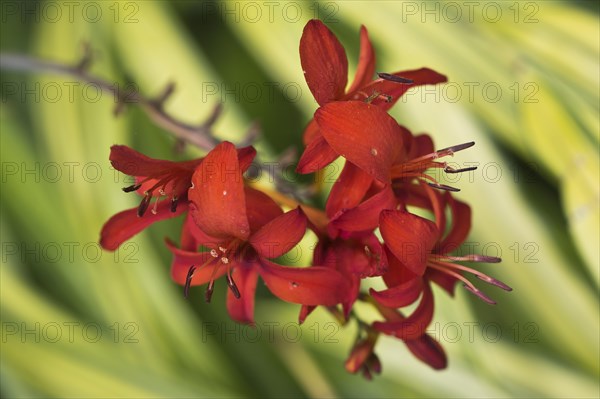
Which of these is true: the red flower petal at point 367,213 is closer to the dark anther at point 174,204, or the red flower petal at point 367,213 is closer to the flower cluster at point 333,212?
the flower cluster at point 333,212

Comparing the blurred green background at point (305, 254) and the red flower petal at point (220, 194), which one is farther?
the blurred green background at point (305, 254)

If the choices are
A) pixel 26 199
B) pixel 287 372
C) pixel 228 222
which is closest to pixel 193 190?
pixel 228 222

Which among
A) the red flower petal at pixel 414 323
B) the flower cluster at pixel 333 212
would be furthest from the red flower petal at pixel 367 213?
the red flower petal at pixel 414 323

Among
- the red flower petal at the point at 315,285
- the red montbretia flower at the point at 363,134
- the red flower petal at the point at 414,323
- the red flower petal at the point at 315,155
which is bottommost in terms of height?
the red flower petal at the point at 414,323

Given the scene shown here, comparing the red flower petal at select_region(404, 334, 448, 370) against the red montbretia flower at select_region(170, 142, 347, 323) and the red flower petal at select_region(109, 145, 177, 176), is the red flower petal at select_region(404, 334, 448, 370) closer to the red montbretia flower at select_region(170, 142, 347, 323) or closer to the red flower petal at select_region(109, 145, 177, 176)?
the red montbretia flower at select_region(170, 142, 347, 323)

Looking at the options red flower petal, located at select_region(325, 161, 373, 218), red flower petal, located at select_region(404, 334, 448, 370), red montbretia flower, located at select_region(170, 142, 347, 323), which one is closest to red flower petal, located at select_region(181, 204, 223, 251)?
red montbretia flower, located at select_region(170, 142, 347, 323)

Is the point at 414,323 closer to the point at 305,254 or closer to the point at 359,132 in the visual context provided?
the point at 359,132

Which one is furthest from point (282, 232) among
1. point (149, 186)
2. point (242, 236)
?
point (149, 186)
